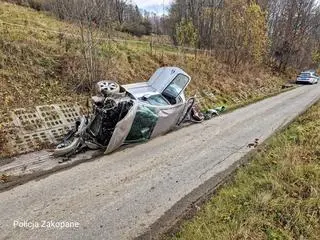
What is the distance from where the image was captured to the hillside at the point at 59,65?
885cm

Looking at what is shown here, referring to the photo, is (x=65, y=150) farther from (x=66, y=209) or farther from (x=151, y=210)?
(x=151, y=210)

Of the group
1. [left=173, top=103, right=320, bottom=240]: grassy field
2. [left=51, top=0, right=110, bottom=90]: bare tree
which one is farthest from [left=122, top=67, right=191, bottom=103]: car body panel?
[left=173, top=103, right=320, bottom=240]: grassy field

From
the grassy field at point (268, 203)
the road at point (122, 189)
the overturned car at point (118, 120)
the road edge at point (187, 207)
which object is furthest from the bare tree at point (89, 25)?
the grassy field at point (268, 203)

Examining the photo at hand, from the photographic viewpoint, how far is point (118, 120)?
7441 millimetres

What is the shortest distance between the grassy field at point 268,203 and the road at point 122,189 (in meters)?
0.57

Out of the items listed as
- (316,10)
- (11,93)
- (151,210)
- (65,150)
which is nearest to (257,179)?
(151,210)

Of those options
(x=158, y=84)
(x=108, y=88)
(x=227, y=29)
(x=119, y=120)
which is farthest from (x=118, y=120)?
(x=227, y=29)

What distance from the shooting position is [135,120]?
301 inches

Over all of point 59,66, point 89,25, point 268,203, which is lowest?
point 268,203

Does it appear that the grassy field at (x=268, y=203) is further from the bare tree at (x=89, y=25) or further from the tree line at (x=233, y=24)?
the tree line at (x=233, y=24)

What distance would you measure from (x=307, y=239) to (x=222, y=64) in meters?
17.5

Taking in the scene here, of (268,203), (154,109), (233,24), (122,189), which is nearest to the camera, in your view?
(268,203)

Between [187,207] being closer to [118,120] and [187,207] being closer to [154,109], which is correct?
[118,120]

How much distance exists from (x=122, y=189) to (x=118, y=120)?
223 centimetres
